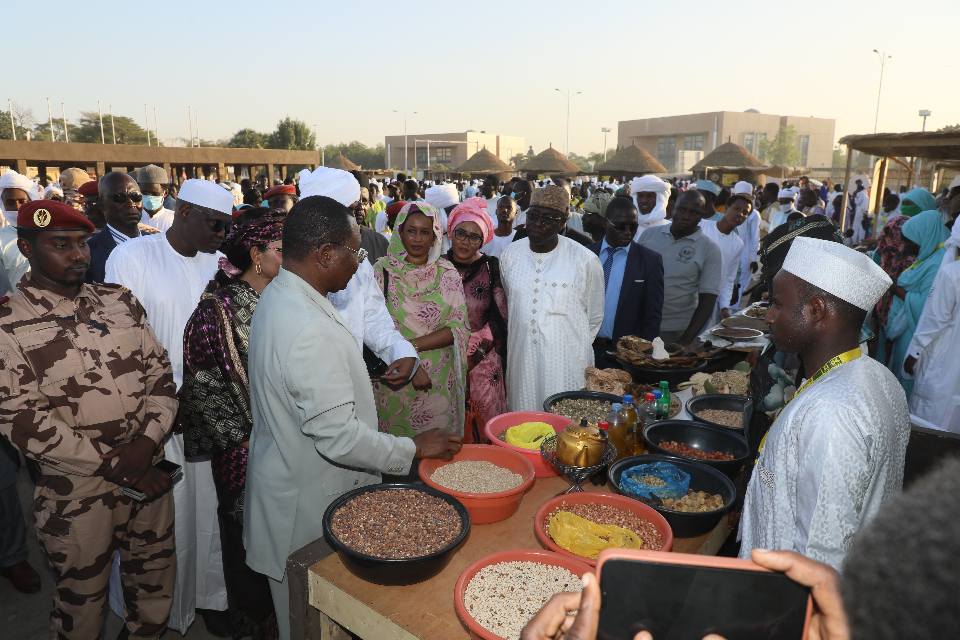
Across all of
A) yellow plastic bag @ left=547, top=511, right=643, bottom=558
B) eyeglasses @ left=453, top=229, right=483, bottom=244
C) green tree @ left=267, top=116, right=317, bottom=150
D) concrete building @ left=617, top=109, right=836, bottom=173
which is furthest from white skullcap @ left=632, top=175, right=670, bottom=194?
concrete building @ left=617, top=109, right=836, bottom=173

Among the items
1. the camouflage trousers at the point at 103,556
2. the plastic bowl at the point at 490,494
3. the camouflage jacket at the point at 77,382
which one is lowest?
the camouflage trousers at the point at 103,556

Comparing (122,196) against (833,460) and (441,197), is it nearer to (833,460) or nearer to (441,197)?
(441,197)

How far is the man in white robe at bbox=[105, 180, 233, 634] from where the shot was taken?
314cm

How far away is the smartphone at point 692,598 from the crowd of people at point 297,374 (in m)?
0.48

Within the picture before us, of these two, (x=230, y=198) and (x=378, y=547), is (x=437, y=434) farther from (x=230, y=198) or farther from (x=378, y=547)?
(x=230, y=198)

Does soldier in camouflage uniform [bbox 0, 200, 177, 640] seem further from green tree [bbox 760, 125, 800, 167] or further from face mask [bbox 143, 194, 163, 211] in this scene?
green tree [bbox 760, 125, 800, 167]

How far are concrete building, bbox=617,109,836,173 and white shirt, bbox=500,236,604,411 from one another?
7362 cm

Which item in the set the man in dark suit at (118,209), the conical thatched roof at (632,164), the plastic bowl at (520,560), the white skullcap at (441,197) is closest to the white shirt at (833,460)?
the plastic bowl at (520,560)

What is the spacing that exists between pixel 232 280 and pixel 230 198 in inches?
33.5

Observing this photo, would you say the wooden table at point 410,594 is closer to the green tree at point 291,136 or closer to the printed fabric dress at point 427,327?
the printed fabric dress at point 427,327

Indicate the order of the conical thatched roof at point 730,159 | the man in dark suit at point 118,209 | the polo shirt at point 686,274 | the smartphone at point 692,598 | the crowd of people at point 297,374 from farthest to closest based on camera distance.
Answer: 1. the conical thatched roof at point 730,159
2. the polo shirt at point 686,274
3. the man in dark suit at point 118,209
4. the crowd of people at point 297,374
5. the smartphone at point 692,598

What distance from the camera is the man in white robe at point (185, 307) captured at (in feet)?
10.3

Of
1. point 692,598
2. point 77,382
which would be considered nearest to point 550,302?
point 77,382

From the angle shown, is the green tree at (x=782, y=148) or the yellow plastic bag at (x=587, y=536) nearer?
the yellow plastic bag at (x=587, y=536)
